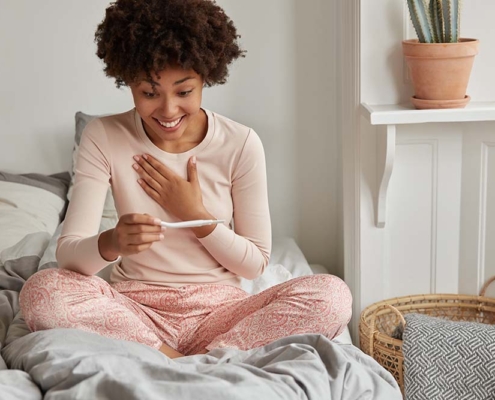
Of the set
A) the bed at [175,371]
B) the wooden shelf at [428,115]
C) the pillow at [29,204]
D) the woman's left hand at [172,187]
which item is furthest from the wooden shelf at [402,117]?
the pillow at [29,204]

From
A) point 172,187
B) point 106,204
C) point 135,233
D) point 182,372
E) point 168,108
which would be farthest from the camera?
point 106,204

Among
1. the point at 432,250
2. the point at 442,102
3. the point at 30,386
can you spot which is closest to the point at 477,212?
the point at 432,250

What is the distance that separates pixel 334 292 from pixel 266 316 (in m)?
0.15

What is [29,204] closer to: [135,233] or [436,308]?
[135,233]

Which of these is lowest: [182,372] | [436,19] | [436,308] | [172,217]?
[436,308]

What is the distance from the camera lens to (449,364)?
188 centimetres

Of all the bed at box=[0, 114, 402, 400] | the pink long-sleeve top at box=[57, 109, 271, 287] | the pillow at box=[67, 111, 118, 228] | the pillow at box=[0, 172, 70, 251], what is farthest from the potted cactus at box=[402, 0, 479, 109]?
the pillow at box=[0, 172, 70, 251]

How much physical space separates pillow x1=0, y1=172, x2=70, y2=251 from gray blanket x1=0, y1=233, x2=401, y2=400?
916 mm

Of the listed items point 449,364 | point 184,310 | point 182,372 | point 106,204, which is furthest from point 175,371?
point 106,204

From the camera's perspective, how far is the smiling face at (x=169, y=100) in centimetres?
164

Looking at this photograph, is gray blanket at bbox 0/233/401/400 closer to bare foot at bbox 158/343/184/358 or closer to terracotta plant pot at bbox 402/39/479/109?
bare foot at bbox 158/343/184/358

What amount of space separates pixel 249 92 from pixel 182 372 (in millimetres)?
1614

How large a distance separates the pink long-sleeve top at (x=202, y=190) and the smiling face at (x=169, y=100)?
93 millimetres

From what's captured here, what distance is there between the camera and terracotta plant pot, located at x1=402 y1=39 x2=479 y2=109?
6.41 ft
